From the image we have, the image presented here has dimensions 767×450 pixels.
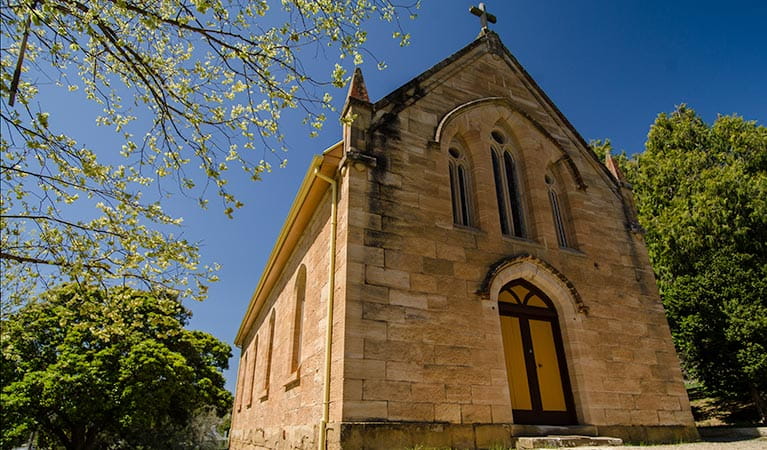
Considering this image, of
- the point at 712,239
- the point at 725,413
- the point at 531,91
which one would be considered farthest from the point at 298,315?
the point at 725,413

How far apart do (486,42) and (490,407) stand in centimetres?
841

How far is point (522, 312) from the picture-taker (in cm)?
822

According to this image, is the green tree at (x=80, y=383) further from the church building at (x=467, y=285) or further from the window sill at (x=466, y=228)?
the window sill at (x=466, y=228)

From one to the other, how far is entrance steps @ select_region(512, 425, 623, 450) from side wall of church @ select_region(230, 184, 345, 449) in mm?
2815

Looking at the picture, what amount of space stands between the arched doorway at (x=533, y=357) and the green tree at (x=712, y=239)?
871 centimetres

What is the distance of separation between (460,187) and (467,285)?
234 centimetres

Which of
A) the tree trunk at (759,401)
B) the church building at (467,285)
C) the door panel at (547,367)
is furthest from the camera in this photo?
the tree trunk at (759,401)

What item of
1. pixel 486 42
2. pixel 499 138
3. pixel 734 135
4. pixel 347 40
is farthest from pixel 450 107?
pixel 734 135

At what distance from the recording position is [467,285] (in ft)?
24.3

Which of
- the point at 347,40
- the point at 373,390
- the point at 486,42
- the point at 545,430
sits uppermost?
the point at 486,42

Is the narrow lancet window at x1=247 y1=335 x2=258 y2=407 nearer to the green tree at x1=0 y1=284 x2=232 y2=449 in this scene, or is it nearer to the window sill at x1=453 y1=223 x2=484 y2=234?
the green tree at x1=0 y1=284 x2=232 y2=449

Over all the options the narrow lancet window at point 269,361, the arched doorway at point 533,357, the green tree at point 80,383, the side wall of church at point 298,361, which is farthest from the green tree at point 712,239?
the green tree at point 80,383

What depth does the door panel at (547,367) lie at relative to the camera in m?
7.75

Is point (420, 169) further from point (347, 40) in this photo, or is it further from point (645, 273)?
point (645, 273)
